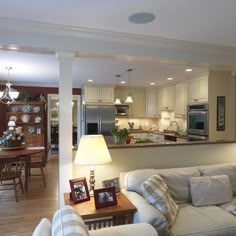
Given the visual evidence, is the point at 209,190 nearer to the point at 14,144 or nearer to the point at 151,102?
the point at 14,144

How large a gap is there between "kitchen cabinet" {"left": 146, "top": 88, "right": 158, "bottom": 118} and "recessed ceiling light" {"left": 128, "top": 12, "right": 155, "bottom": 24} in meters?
5.19

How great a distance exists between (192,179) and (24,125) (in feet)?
18.7

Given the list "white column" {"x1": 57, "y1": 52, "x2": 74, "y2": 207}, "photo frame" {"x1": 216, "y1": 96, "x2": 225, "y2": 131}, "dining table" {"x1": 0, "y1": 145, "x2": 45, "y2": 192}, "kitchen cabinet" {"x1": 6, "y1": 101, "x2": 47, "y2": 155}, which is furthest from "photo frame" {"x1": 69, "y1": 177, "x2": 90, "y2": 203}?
"kitchen cabinet" {"x1": 6, "y1": 101, "x2": 47, "y2": 155}

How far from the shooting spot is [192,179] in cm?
273

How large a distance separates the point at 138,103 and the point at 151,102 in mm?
457

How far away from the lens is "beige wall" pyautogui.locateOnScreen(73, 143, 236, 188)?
3026 mm

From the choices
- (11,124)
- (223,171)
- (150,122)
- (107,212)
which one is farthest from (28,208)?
(150,122)

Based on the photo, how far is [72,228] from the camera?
1430mm

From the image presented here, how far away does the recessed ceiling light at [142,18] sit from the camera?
2283 mm

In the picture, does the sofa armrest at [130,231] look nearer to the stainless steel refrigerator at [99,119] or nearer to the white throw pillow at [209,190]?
the white throw pillow at [209,190]

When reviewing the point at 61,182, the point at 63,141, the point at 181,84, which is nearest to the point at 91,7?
the point at 63,141

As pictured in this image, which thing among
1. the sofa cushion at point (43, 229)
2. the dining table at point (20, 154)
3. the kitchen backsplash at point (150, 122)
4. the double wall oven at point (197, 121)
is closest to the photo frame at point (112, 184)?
the sofa cushion at point (43, 229)

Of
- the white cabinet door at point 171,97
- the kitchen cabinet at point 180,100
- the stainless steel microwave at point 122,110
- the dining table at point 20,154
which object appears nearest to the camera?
the dining table at point 20,154

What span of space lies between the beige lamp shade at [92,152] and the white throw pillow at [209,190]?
1095mm
